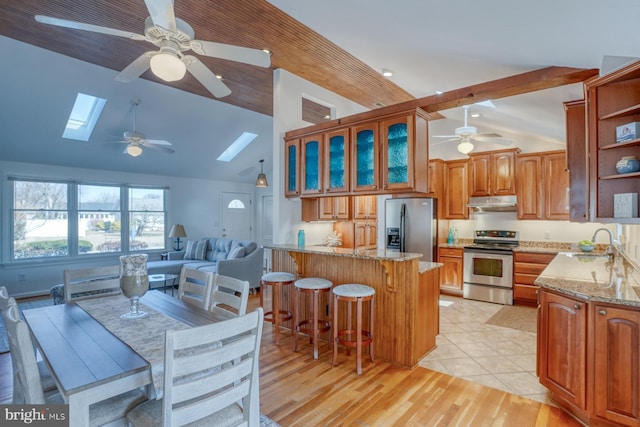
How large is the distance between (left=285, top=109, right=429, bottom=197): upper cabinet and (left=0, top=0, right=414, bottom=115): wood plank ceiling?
82 centimetres

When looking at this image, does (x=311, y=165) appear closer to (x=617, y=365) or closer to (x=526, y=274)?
(x=617, y=365)

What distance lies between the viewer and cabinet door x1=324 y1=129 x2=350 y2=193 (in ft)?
11.9

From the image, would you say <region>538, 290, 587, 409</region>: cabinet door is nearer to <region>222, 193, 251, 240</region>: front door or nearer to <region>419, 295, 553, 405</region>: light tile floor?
<region>419, 295, 553, 405</region>: light tile floor

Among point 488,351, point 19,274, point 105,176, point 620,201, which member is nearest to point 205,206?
point 105,176

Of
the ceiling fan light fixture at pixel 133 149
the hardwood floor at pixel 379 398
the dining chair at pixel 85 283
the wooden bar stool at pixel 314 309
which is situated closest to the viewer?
the hardwood floor at pixel 379 398

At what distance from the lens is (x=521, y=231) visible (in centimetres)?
548

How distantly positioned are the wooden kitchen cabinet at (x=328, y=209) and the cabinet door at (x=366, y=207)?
2.51 feet

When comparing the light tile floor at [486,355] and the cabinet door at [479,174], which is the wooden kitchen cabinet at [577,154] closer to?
the light tile floor at [486,355]

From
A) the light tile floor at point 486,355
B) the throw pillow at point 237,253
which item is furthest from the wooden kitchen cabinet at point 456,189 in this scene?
the throw pillow at point 237,253

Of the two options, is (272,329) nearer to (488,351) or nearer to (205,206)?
(488,351)

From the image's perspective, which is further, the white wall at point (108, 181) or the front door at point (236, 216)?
the front door at point (236, 216)

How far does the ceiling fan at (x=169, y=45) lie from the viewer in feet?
5.94

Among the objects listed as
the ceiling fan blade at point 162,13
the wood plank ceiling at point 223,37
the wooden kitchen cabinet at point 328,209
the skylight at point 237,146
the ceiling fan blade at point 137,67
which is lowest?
the wooden kitchen cabinet at point 328,209

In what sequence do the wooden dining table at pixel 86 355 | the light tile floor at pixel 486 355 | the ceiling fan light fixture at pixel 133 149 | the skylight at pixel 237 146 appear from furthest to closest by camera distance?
the skylight at pixel 237 146
the ceiling fan light fixture at pixel 133 149
the light tile floor at pixel 486 355
the wooden dining table at pixel 86 355
